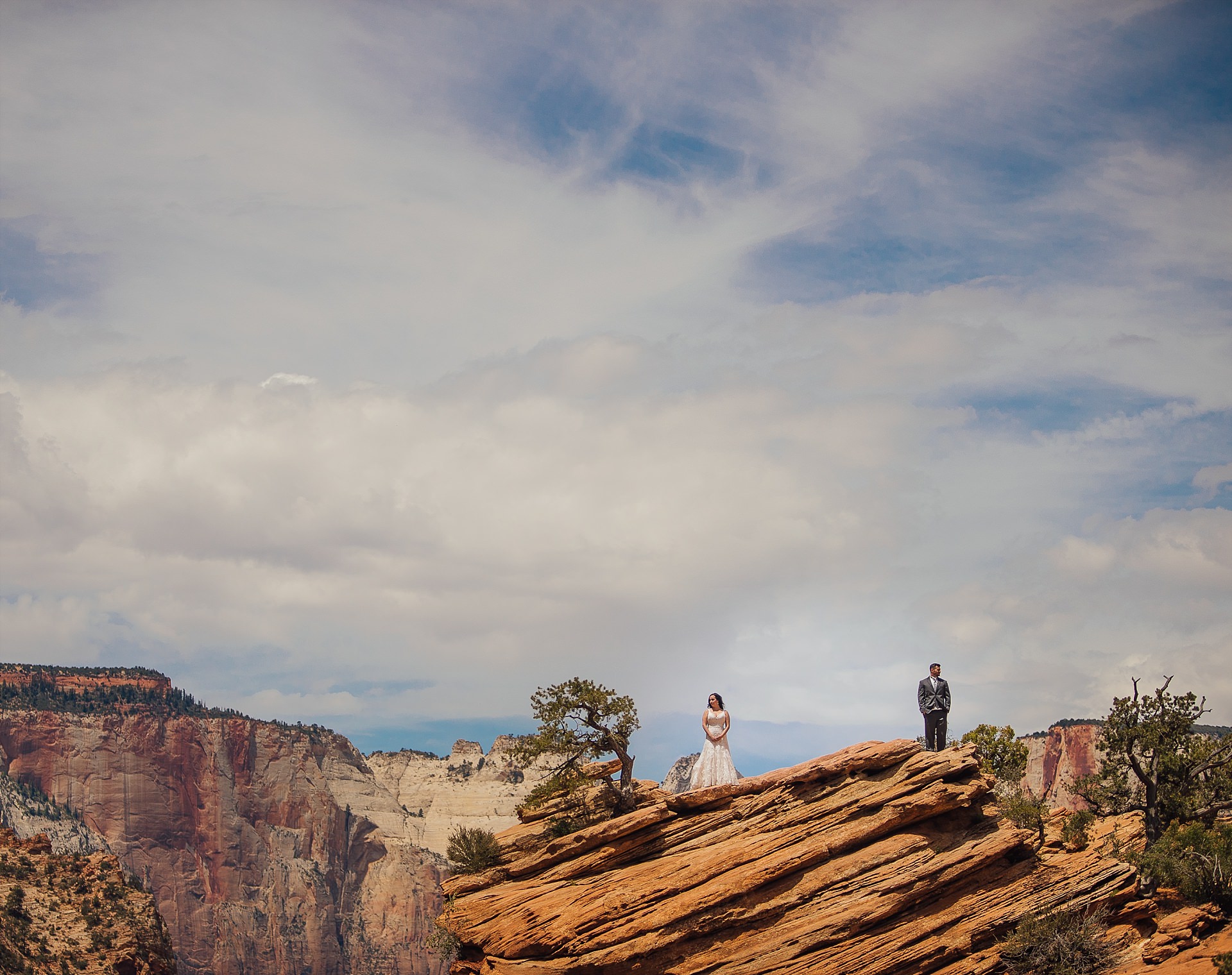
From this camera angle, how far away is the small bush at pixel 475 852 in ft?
148

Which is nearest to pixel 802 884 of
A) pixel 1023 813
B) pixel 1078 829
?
pixel 1023 813

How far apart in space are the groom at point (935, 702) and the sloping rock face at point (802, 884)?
41.5 inches

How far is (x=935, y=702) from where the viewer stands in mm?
42469

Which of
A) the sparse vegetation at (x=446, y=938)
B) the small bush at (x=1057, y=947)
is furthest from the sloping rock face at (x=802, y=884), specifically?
the small bush at (x=1057, y=947)

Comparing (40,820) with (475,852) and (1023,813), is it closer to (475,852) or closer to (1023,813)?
(475,852)

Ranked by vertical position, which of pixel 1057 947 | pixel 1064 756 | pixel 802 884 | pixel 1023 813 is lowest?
pixel 1057 947

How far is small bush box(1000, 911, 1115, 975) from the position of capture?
122 ft

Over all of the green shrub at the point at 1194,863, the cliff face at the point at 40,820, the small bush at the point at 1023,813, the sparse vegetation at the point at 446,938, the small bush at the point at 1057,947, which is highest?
the cliff face at the point at 40,820

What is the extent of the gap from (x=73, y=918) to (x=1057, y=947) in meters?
78.4

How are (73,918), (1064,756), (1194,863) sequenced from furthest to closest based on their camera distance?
1. (1064,756)
2. (73,918)
3. (1194,863)

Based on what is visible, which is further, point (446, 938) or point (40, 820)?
point (40, 820)

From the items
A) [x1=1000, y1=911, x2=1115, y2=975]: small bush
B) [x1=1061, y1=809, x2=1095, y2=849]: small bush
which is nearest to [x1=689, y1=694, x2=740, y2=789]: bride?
[x1=1000, y1=911, x2=1115, y2=975]: small bush

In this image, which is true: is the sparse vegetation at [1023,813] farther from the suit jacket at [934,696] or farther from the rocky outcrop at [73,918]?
the rocky outcrop at [73,918]

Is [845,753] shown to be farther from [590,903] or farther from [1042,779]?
[1042,779]
